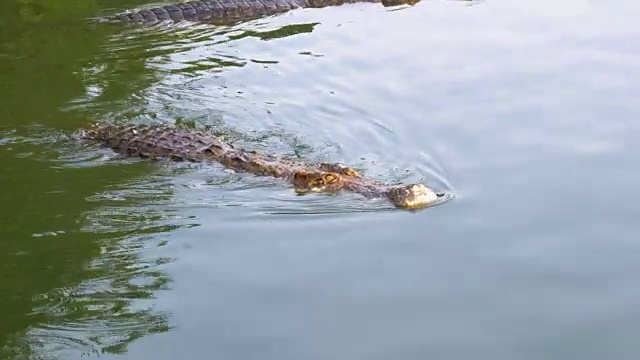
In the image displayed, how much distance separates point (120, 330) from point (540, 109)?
226 inches

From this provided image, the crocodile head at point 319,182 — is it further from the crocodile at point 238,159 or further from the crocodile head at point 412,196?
the crocodile head at point 412,196

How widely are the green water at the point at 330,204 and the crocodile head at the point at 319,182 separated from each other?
110 millimetres

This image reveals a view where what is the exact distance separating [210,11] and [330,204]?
7.97 m

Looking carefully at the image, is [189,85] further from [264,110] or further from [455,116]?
[455,116]

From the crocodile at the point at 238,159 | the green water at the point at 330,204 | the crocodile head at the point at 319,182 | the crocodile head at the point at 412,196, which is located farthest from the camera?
the crocodile head at the point at 319,182

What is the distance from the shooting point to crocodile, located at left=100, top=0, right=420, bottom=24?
47.8 ft

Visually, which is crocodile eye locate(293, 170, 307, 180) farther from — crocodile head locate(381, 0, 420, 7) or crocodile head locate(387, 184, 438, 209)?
crocodile head locate(381, 0, 420, 7)

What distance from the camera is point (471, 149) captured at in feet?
29.3

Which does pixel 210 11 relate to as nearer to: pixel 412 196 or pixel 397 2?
pixel 397 2

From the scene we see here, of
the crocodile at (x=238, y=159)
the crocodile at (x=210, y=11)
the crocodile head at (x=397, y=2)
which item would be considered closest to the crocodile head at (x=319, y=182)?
the crocodile at (x=238, y=159)

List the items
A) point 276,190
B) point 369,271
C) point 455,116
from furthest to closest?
point 455,116
point 276,190
point 369,271

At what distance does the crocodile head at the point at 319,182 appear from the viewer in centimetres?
816

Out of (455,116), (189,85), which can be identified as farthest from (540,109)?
(189,85)

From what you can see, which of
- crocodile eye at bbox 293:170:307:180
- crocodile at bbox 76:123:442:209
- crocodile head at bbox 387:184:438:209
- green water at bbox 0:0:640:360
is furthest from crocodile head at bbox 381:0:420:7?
crocodile head at bbox 387:184:438:209
